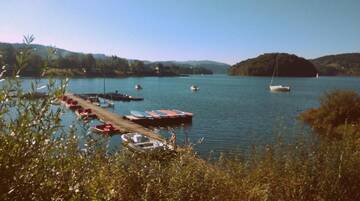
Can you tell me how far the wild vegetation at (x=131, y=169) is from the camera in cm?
368

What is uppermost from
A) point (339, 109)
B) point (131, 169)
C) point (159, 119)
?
point (131, 169)

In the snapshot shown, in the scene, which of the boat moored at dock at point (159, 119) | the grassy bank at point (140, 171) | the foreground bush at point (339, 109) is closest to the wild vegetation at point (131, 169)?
the grassy bank at point (140, 171)

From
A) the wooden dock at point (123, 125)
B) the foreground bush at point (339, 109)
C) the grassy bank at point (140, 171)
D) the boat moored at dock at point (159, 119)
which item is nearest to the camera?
the grassy bank at point (140, 171)

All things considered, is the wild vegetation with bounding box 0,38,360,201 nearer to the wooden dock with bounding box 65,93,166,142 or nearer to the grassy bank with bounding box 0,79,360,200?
the grassy bank with bounding box 0,79,360,200

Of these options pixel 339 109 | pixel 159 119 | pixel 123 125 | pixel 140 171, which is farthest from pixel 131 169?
pixel 339 109

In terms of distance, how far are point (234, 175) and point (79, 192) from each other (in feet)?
23.3

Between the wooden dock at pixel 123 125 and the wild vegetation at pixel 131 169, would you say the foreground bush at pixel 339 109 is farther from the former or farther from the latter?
the wild vegetation at pixel 131 169

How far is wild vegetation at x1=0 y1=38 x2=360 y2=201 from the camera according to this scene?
12.1 feet

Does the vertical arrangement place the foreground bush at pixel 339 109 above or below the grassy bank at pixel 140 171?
below

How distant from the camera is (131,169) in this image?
784 centimetres

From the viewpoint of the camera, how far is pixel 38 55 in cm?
471

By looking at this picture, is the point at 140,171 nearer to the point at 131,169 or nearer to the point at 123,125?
the point at 131,169

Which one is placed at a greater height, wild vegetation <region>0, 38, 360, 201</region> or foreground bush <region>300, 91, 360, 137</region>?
wild vegetation <region>0, 38, 360, 201</region>

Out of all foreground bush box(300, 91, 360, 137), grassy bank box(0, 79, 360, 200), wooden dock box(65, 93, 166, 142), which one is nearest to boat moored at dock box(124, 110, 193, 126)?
wooden dock box(65, 93, 166, 142)
